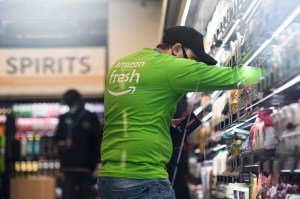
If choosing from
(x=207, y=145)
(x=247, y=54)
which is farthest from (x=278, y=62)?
(x=207, y=145)

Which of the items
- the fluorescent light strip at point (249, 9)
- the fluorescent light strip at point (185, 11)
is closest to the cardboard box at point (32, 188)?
the fluorescent light strip at point (185, 11)

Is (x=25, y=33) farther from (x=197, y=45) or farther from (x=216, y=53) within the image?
(x=197, y=45)

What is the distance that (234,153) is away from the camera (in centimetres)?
350

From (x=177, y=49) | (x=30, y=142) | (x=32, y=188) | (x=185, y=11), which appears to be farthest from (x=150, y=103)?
(x=30, y=142)

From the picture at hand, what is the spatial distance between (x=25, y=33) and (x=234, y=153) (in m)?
5.77

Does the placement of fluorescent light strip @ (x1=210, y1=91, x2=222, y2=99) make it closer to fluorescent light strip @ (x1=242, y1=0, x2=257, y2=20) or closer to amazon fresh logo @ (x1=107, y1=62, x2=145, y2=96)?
fluorescent light strip @ (x1=242, y1=0, x2=257, y2=20)

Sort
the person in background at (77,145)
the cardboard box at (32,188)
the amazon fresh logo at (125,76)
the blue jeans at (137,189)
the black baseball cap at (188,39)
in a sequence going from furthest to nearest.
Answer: the cardboard box at (32,188) < the person in background at (77,145) < the black baseball cap at (188,39) < the amazon fresh logo at (125,76) < the blue jeans at (137,189)

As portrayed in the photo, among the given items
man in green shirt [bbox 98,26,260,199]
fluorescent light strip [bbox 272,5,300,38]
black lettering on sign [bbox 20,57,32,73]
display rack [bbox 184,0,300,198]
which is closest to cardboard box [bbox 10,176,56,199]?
black lettering on sign [bbox 20,57,32,73]

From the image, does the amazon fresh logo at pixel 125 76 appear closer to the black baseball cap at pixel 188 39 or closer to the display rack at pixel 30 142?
the black baseball cap at pixel 188 39

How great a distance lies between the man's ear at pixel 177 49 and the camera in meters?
3.04

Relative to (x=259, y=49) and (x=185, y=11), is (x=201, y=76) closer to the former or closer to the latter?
(x=259, y=49)

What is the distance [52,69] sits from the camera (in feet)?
27.8

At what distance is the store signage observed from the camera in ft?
27.7

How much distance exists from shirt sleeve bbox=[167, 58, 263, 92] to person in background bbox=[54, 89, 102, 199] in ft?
15.1
